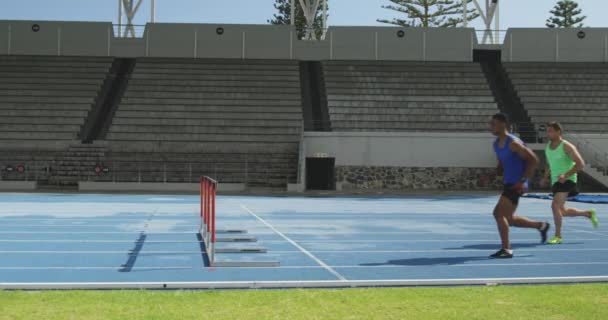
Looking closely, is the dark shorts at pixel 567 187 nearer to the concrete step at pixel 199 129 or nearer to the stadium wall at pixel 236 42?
the concrete step at pixel 199 129

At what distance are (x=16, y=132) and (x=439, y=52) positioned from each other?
2394 cm

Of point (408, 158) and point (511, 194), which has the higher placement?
point (408, 158)

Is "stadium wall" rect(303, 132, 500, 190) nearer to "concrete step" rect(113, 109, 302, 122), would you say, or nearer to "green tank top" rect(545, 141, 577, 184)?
"concrete step" rect(113, 109, 302, 122)

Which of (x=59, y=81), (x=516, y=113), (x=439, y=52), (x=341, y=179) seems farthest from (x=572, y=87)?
(x=59, y=81)

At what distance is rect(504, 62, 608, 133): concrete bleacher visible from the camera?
3391 centimetres

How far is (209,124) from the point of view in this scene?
33.8 metres

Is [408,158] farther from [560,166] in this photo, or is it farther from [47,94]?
[560,166]

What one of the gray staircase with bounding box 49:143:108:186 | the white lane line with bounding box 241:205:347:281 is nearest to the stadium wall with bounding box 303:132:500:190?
the gray staircase with bounding box 49:143:108:186

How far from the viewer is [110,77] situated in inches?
1494

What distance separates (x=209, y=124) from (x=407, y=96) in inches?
420

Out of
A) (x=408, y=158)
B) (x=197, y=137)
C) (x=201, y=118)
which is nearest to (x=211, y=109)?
A: (x=201, y=118)

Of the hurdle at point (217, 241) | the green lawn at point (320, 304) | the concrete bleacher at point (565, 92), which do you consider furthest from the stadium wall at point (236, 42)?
the green lawn at point (320, 304)

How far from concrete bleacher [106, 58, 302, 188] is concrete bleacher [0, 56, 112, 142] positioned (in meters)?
2.21

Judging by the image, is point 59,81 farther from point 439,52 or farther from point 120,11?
point 439,52
